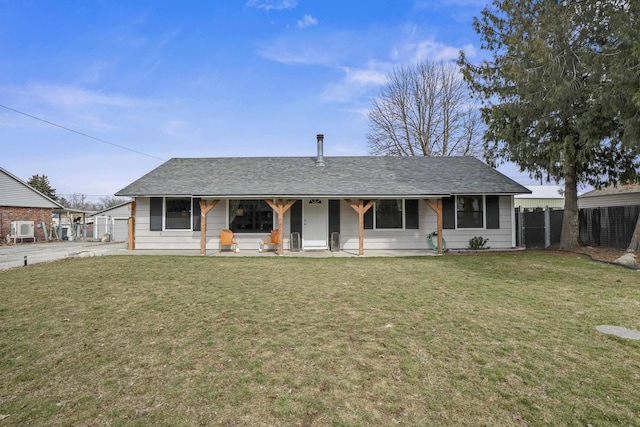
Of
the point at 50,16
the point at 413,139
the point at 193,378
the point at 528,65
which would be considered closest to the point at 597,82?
the point at 528,65

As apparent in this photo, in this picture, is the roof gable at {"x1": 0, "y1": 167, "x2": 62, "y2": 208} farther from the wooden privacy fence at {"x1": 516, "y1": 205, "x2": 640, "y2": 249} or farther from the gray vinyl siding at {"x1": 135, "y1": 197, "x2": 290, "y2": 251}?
the wooden privacy fence at {"x1": 516, "y1": 205, "x2": 640, "y2": 249}

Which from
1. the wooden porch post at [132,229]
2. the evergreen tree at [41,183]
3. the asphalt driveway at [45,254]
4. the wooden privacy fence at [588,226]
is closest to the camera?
the asphalt driveway at [45,254]

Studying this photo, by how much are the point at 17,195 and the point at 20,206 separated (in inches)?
29.1

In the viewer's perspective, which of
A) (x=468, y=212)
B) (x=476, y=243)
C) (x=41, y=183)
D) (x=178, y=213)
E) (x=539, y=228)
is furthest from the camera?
(x=41, y=183)

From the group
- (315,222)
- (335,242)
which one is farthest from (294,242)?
(335,242)

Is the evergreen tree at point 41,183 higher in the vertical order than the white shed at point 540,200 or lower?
higher

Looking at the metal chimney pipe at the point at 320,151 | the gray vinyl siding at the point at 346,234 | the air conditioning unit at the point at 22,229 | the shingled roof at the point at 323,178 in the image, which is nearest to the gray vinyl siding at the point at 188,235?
the gray vinyl siding at the point at 346,234

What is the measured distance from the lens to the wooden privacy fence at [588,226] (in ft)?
37.1

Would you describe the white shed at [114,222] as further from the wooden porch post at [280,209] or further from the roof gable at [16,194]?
the wooden porch post at [280,209]

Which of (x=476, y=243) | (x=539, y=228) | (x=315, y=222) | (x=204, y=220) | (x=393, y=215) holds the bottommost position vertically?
(x=476, y=243)

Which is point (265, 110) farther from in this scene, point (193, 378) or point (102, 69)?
point (193, 378)

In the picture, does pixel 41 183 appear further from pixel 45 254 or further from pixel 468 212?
pixel 468 212

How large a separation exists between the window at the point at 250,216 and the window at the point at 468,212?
713 centimetres

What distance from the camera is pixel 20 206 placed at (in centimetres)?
2141
